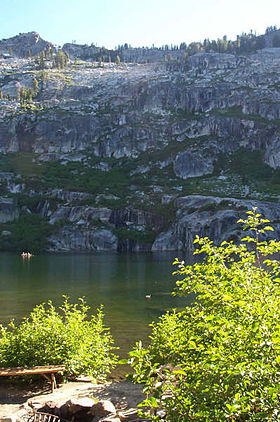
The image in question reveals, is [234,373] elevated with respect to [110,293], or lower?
elevated

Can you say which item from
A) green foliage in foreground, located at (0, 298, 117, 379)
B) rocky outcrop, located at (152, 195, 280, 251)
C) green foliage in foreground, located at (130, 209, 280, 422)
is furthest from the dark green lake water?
rocky outcrop, located at (152, 195, 280, 251)

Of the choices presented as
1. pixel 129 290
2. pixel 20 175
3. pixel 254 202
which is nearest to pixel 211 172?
pixel 254 202

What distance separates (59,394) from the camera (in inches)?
538

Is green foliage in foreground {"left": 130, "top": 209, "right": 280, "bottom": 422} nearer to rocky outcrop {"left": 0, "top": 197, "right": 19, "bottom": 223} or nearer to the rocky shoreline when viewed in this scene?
the rocky shoreline

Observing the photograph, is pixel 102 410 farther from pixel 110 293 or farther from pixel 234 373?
pixel 110 293

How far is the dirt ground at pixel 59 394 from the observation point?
42.8ft

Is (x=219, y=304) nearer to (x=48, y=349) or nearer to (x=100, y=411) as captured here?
(x=100, y=411)

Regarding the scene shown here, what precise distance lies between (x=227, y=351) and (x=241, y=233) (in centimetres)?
12032

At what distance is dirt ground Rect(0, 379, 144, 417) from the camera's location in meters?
13.1

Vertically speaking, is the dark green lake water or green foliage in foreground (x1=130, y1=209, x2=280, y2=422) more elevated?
green foliage in foreground (x1=130, y1=209, x2=280, y2=422)

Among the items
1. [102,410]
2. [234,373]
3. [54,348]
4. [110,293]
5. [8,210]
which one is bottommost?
[8,210]

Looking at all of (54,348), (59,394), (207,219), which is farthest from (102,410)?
(207,219)

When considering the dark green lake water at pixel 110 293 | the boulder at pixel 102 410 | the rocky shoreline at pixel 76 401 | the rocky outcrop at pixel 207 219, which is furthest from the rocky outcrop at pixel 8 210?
the boulder at pixel 102 410

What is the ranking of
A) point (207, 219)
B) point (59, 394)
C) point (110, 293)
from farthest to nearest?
point (207, 219) → point (110, 293) → point (59, 394)
